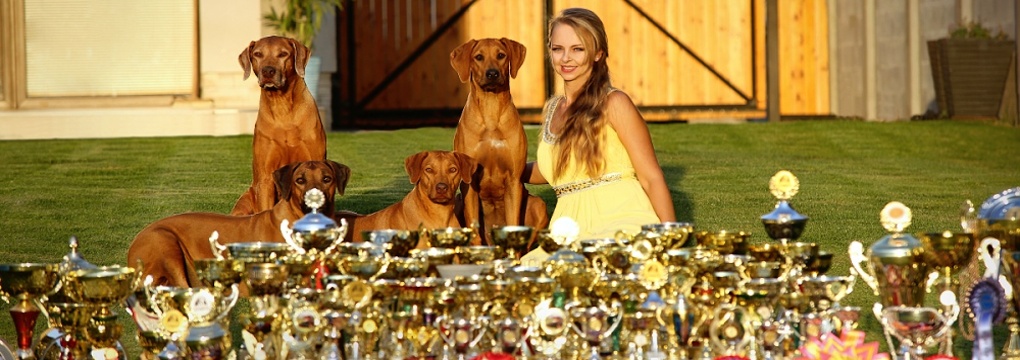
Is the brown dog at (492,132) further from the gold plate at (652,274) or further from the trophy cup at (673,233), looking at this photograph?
the gold plate at (652,274)

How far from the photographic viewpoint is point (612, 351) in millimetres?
3953

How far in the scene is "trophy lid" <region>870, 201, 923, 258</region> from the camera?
3.79 metres

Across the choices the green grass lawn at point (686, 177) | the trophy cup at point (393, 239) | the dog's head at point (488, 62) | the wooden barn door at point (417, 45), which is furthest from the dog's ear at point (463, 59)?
the wooden barn door at point (417, 45)

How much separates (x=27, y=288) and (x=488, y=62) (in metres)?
3.00

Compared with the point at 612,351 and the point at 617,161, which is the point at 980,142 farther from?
the point at 612,351

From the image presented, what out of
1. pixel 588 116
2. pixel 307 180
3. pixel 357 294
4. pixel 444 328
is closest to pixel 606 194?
pixel 588 116

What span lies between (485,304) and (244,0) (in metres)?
9.04

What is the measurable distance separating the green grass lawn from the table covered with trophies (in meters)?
1.48

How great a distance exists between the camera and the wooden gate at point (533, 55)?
1512 centimetres

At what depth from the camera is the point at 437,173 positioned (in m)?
6.00

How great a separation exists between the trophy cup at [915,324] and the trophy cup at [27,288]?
2.16m

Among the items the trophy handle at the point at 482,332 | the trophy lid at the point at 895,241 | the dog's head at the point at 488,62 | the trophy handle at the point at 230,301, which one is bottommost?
the trophy handle at the point at 482,332

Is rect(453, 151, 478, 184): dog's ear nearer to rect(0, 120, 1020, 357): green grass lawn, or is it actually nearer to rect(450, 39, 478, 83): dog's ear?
rect(450, 39, 478, 83): dog's ear

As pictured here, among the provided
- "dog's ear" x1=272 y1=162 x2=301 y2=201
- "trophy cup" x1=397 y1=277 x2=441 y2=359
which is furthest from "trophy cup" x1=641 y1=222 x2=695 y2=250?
"dog's ear" x1=272 y1=162 x2=301 y2=201
